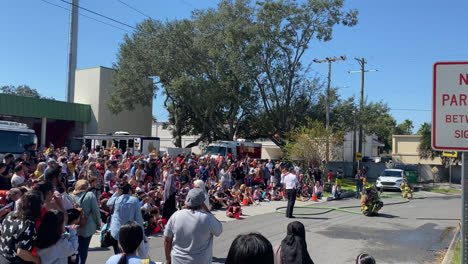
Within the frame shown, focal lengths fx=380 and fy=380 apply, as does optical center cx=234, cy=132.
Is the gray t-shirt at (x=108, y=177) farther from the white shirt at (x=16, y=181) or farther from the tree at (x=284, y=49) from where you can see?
the tree at (x=284, y=49)

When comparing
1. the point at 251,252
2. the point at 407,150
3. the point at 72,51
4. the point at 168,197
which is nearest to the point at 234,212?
the point at 168,197

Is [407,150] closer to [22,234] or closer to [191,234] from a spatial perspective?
[191,234]

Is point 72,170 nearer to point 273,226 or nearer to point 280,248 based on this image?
point 273,226

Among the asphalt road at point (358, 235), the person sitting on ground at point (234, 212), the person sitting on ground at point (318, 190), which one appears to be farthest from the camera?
the person sitting on ground at point (318, 190)

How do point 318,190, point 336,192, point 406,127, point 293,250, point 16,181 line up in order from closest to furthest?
point 293,250 < point 16,181 < point 318,190 < point 336,192 < point 406,127

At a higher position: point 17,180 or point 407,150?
point 407,150

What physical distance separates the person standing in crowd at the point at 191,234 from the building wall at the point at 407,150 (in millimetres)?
49807

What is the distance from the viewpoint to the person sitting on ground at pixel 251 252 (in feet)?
8.16

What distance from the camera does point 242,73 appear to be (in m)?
33.0

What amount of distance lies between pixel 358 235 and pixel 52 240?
8653mm

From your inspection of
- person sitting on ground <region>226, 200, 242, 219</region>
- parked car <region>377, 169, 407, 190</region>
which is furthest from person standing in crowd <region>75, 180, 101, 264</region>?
parked car <region>377, 169, 407, 190</region>

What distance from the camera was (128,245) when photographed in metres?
3.39

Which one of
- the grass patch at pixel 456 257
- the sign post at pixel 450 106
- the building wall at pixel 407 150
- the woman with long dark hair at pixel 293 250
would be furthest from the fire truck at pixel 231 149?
the building wall at pixel 407 150

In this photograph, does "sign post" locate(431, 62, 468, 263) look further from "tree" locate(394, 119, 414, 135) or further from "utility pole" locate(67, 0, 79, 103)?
"tree" locate(394, 119, 414, 135)
